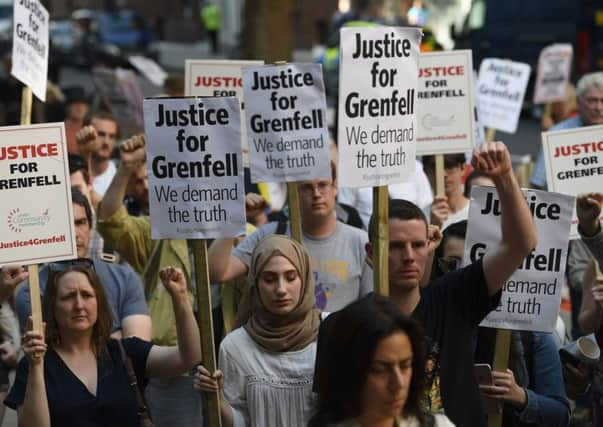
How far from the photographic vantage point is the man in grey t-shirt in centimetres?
681

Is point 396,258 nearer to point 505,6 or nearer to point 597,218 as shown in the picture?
point 597,218

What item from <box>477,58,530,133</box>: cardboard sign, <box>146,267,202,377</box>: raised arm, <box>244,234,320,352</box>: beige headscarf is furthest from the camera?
<box>477,58,530,133</box>: cardboard sign

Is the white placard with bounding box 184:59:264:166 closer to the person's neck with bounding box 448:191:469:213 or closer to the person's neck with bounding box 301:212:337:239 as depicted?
the person's neck with bounding box 448:191:469:213

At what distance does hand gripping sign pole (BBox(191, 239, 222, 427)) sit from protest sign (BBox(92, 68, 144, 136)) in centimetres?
645

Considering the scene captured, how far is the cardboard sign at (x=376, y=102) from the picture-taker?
614 cm

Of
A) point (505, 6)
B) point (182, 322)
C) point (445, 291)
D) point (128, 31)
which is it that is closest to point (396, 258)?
point (445, 291)

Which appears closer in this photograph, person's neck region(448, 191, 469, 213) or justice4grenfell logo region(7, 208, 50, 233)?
justice4grenfell logo region(7, 208, 50, 233)

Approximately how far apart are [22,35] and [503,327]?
3.52m

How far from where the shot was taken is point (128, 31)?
49.8m

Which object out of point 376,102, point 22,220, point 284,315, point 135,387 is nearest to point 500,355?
point 284,315

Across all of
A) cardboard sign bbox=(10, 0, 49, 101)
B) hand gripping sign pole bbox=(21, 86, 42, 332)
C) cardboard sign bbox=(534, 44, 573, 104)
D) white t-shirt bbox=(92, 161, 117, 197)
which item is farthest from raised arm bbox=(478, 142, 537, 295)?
cardboard sign bbox=(534, 44, 573, 104)

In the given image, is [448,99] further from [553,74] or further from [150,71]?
[150,71]

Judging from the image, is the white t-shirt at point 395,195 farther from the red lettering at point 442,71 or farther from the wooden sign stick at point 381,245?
the wooden sign stick at point 381,245

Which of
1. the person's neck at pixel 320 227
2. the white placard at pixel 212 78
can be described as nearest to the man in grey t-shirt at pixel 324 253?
the person's neck at pixel 320 227
